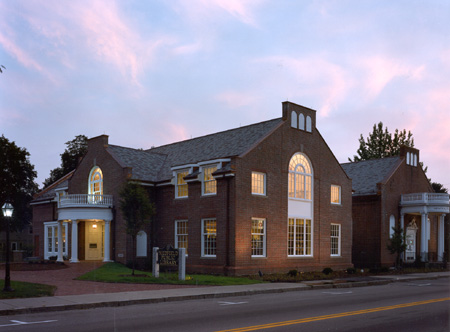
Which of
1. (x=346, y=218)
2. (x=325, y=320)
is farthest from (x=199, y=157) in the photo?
(x=325, y=320)

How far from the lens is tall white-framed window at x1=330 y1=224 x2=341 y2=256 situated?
36756mm

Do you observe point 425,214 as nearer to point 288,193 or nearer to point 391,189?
point 391,189

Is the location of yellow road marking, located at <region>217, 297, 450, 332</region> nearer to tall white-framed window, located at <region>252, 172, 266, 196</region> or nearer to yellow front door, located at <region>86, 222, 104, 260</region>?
tall white-framed window, located at <region>252, 172, 266, 196</region>

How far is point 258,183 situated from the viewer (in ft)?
102

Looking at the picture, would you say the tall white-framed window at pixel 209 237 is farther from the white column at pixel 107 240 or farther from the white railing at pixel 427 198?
the white railing at pixel 427 198

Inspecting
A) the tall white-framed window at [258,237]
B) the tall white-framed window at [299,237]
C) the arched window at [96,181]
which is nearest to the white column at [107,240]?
the arched window at [96,181]

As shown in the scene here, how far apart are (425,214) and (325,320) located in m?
32.3

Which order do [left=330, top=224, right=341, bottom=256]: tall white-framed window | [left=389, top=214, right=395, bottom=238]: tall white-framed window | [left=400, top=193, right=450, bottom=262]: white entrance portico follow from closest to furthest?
1. [left=330, top=224, right=341, bottom=256]: tall white-framed window
2. [left=400, top=193, right=450, bottom=262]: white entrance portico
3. [left=389, top=214, right=395, bottom=238]: tall white-framed window

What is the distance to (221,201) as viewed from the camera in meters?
30.2

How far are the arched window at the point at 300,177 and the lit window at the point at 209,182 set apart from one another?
17.7 feet

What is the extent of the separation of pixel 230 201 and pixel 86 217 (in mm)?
11283

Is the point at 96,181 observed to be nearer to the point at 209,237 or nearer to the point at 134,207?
the point at 209,237

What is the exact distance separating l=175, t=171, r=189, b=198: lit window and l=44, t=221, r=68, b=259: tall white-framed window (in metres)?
10.3

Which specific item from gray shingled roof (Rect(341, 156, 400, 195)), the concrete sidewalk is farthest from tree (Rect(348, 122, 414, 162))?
the concrete sidewalk
